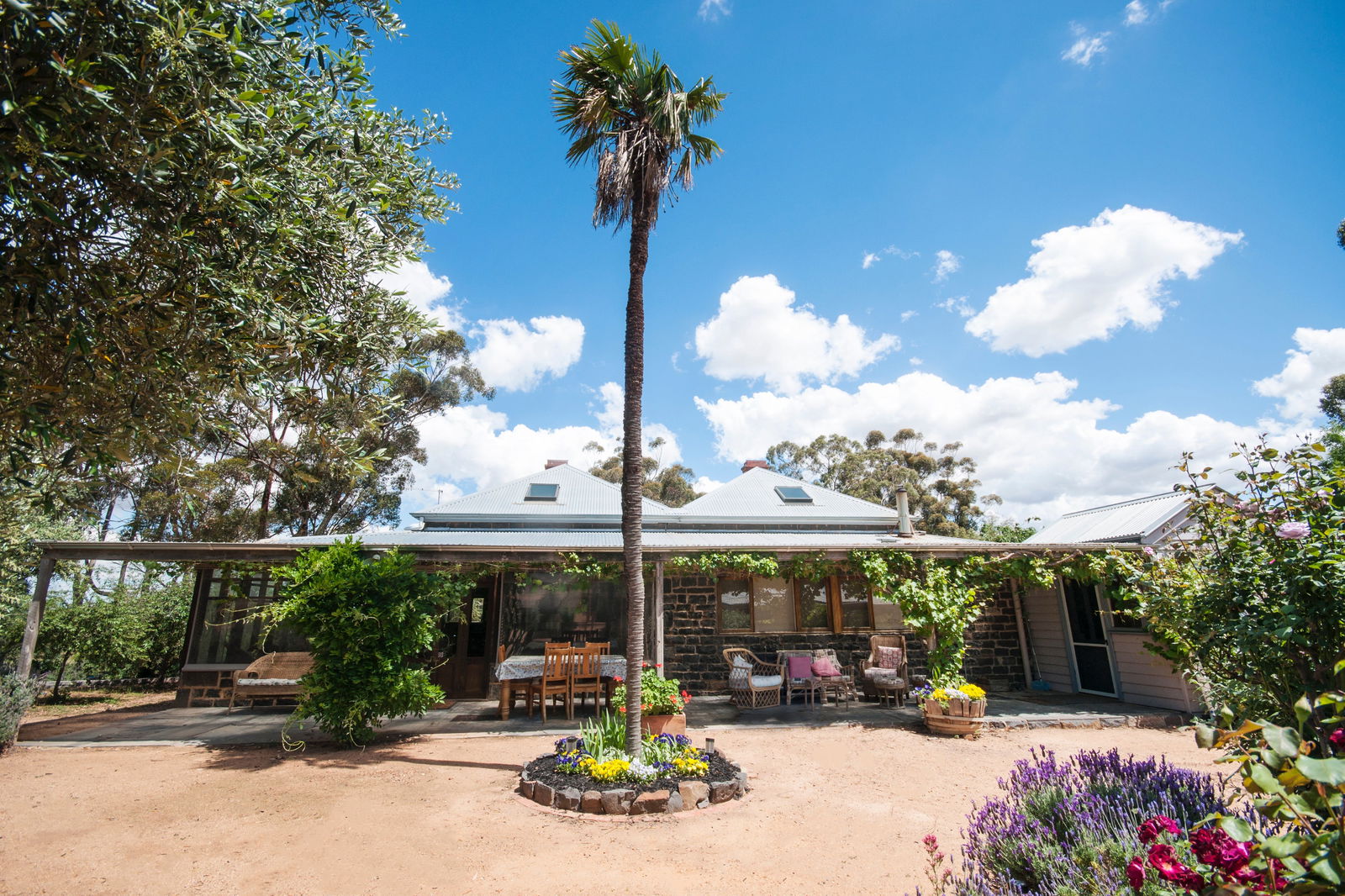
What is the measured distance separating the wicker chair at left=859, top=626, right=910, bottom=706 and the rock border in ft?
17.5

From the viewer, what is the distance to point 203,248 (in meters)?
3.40

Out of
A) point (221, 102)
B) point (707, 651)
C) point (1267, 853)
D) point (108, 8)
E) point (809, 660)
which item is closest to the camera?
point (1267, 853)

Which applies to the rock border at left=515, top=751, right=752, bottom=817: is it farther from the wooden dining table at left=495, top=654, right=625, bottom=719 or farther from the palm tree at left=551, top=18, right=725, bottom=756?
the wooden dining table at left=495, top=654, right=625, bottom=719

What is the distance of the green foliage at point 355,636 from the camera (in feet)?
24.8

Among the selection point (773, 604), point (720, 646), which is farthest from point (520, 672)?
point (773, 604)

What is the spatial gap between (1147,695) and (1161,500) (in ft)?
11.9

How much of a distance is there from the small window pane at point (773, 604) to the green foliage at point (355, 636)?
19.0 ft

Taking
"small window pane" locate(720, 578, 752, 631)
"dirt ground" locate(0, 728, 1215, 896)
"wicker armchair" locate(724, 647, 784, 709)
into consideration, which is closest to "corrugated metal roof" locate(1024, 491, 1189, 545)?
"dirt ground" locate(0, 728, 1215, 896)

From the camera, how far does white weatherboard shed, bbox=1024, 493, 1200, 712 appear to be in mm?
9688

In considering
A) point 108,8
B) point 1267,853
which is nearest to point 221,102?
point 108,8

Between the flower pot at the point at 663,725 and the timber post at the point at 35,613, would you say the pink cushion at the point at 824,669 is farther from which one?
the timber post at the point at 35,613

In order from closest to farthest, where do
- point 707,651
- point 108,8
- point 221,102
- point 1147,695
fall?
point 108,8
point 221,102
point 1147,695
point 707,651

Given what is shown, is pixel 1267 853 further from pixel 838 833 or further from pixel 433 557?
pixel 433 557

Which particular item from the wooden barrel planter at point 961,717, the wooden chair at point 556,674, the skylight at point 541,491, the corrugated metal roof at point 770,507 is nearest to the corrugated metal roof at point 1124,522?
the wooden barrel planter at point 961,717
